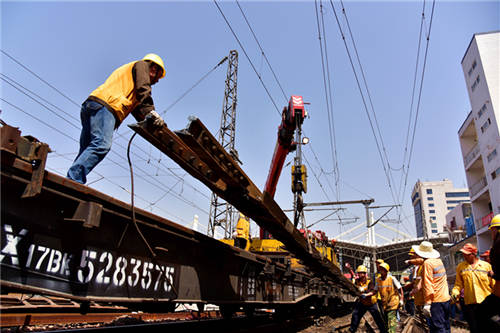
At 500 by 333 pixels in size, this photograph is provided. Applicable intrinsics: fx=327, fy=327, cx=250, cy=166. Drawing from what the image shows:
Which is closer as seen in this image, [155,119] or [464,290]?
[155,119]

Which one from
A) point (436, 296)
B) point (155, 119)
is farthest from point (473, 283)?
point (155, 119)

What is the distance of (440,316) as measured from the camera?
461 centimetres

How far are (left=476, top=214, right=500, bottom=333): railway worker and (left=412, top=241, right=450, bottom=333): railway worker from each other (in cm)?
41

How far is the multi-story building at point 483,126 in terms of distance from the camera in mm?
30125

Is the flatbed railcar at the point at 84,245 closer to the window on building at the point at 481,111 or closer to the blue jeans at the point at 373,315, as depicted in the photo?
the blue jeans at the point at 373,315

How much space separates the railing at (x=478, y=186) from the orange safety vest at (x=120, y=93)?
131ft

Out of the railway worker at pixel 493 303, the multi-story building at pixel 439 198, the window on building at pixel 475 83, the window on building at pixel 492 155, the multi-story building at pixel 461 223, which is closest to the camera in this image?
the railway worker at pixel 493 303

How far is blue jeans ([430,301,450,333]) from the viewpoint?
15.1 ft

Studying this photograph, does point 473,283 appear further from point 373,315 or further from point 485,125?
point 485,125

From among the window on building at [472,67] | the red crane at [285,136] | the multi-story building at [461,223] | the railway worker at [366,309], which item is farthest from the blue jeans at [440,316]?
the multi-story building at [461,223]

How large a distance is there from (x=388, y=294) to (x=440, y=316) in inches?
80.9

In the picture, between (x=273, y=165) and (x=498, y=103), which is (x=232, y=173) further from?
(x=498, y=103)

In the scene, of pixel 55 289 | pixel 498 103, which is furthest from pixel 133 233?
pixel 498 103

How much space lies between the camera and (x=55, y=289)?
2242mm
